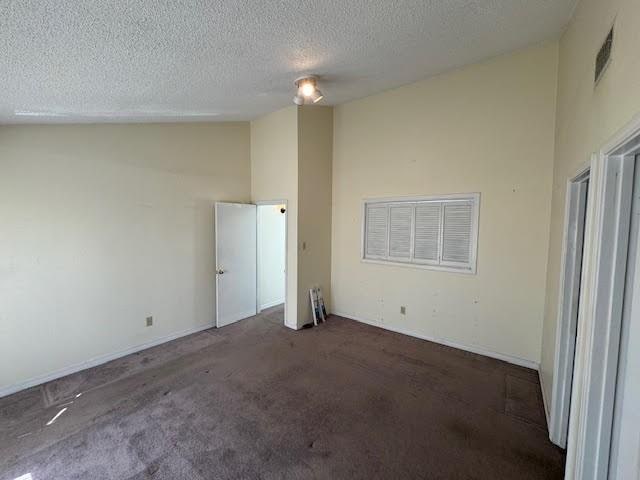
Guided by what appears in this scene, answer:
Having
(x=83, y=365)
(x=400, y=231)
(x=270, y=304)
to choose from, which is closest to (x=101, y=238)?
(x=83, y=365)

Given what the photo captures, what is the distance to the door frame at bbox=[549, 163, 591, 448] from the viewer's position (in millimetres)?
2012

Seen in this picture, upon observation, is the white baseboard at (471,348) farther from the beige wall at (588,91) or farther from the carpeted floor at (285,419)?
the beige wall at (588,91)

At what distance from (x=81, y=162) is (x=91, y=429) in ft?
8.54

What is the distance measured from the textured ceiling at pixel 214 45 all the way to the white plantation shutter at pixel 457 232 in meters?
1.68

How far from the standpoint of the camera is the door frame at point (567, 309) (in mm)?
2012

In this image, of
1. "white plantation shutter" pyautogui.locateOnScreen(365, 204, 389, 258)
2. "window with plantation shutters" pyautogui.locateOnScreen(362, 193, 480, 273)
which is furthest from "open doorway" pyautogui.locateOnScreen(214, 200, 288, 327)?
"window with plantation shutters" pyautogui.locateOnScreen(362, 193, 480, 273)

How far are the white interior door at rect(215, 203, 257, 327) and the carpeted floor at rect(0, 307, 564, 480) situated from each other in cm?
100

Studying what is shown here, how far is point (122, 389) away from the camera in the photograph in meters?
2.83

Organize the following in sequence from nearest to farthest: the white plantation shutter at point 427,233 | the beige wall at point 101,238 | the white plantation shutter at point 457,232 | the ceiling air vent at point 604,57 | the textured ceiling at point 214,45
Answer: the ceiling air vent at point 604,57, the textured ceiling at point 214,45, the beige wall at point 101,238, the white plantation shutter at point 457,232, the white plantation shutter at point 427,233

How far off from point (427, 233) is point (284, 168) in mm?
2272

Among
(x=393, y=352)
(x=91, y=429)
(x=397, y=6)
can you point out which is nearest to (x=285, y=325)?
(x=393, y=352)

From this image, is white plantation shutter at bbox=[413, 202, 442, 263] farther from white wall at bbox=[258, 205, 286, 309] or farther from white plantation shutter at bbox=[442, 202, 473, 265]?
white wall at bbox=[258, 205, 286, 309]

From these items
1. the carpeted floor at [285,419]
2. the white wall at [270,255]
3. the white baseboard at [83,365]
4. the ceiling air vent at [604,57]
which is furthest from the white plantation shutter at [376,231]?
the white baseboard at [83,365]

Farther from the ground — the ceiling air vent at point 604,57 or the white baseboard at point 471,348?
the ceiling air vent at point 604,57
